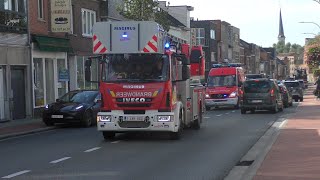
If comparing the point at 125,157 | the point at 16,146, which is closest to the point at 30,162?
the point at 125,157

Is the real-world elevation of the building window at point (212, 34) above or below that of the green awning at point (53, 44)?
above

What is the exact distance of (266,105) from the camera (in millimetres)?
29031

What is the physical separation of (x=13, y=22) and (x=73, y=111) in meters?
6.79

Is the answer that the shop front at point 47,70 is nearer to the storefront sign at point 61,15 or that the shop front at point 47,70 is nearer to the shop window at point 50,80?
the shop window at point 50,80

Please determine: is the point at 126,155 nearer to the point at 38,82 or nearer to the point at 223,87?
the point at 38,82

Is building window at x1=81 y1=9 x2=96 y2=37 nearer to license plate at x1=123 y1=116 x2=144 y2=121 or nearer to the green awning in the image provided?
the green awning

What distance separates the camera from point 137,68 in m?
15.4

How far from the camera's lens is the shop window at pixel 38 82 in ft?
94.2

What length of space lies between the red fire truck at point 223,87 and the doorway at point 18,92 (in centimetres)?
1181

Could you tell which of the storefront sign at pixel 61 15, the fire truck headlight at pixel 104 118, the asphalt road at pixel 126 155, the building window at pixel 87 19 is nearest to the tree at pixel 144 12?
the building window at pixel 87 19

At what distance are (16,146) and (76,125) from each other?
7382mm

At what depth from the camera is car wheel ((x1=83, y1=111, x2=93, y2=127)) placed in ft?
72.4

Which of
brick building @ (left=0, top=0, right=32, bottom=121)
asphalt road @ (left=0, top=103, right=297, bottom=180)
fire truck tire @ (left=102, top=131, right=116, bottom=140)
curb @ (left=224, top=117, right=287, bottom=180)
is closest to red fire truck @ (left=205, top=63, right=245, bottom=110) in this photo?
brick building @ (left=0, top=0, right=32, bottom=121)

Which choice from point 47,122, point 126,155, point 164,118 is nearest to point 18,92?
point 47,122
